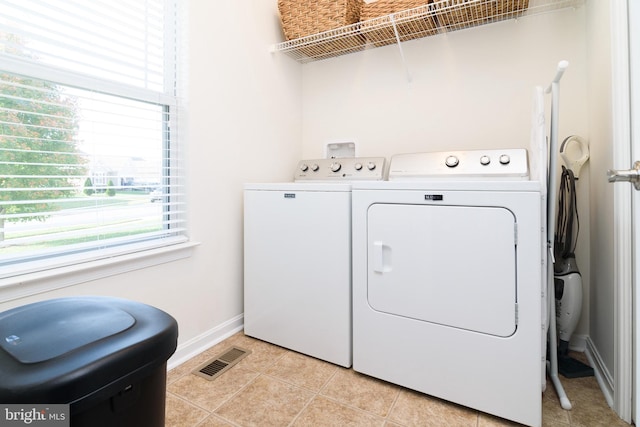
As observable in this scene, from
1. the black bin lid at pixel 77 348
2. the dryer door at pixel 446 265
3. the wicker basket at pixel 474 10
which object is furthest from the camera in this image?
the wicker basket at pixel 474 10

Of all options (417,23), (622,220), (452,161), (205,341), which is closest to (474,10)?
(417,23)

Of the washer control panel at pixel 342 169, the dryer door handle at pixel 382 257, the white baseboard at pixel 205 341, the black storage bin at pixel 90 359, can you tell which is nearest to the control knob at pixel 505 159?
the washer control panel at pixel 342 169

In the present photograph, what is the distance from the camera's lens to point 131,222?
159cm

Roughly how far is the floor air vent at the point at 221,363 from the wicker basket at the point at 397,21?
6.82ft

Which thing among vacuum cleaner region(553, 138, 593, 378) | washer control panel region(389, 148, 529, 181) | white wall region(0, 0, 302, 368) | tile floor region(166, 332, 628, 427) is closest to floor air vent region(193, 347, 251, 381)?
tile floor region(166, 332, 628, 427)

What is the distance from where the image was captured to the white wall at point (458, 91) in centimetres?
186

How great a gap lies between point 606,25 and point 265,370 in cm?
226

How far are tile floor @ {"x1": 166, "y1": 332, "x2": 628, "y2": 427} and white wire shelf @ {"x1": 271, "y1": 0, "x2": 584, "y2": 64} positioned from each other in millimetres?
1948

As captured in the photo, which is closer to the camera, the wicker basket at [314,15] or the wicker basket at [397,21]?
the wicker basket at [397,21]

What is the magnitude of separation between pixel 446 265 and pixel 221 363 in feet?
4.14

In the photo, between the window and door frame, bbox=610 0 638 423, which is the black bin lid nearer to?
the window

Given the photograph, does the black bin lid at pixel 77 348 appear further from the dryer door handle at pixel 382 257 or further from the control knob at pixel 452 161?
the control knob at pixel 452 161

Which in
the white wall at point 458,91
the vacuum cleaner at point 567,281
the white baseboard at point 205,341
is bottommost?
the white baseboard at point 205,341

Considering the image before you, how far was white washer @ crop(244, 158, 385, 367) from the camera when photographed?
169 cm
